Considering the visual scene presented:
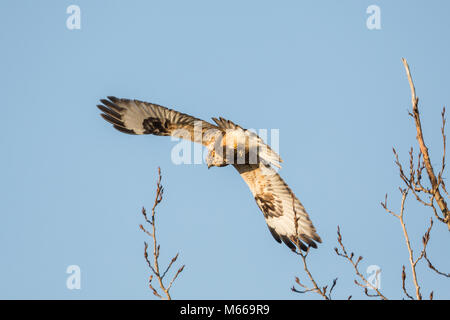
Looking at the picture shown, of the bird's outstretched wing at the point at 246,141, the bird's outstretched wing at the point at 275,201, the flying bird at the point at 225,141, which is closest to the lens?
the bird's outstretched wing at the point at 246,141

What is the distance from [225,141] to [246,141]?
333mm

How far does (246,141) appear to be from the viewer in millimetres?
9250

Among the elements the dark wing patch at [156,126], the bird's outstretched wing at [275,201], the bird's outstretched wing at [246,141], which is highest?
the dark wing patch at [156,126]

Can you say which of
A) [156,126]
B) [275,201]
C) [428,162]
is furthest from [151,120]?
[428,162]

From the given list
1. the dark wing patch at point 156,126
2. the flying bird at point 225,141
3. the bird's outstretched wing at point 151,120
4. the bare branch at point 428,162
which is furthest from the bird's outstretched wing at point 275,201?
the bare branch at point 428,162

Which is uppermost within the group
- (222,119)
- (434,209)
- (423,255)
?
(222,119)

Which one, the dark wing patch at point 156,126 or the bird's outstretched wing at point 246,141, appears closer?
the bird's outstretched wing at point 246,141

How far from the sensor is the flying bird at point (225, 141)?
9117 mm

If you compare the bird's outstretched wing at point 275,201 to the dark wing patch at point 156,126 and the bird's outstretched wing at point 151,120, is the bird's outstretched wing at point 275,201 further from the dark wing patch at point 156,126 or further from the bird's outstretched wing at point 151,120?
the dark wing patch at point 156,126

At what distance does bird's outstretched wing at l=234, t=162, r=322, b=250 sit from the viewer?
10.0m
